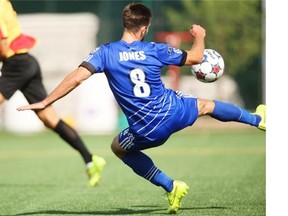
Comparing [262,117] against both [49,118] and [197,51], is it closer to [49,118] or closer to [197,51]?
[197,51]

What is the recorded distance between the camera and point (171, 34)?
22.9 m

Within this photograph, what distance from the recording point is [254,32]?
78.0 feet

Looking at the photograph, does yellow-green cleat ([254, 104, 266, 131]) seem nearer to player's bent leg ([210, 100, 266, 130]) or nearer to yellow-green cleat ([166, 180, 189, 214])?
player's bent leg ([210, 100, 266, 130])

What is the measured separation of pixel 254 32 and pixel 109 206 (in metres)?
16.8

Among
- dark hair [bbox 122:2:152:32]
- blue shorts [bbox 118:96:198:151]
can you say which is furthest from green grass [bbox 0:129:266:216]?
dark hair [bbox 122:2:152:32]

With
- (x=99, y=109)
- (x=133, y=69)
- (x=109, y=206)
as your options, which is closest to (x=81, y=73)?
(x=133, y=69)

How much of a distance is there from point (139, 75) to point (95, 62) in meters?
0.35

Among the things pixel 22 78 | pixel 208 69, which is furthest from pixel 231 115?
pixel 22 78

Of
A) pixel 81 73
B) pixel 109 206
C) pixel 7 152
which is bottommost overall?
pixel 7 152

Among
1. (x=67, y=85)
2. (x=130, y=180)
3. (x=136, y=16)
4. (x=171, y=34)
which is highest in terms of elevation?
(x=136, y=16)

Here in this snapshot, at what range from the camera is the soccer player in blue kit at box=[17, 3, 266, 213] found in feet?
21.6

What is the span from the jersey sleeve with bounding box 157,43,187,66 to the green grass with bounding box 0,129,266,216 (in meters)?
1.19

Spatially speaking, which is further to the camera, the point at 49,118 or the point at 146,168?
the point at 49,118
